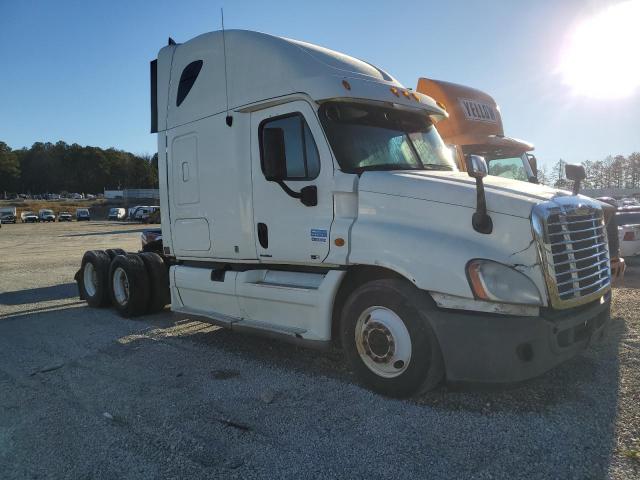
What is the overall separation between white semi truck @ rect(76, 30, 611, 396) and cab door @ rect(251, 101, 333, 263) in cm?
2

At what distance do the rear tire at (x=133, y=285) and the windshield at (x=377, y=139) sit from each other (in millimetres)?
4180

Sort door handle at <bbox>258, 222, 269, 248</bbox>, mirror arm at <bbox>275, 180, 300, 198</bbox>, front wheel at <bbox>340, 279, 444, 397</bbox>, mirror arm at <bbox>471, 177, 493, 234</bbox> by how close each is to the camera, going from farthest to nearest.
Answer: door handle at <bbox>258, 222, 269, 248</bbox>, mirror arm at <bbox>275, 180, 300, 198</bbox>, front wheel at <bbox>340, 279, 444, 397</bbox>, mirror arm at <bbox>471, 177, 493, 234</bbox>

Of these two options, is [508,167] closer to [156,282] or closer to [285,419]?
[156,282]

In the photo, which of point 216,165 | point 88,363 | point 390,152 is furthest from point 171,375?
point 390,152

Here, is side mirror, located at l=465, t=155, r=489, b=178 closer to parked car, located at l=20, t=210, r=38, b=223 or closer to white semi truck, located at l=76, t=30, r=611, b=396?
white semi truck, located at l=76, t=30, r=611, b=396

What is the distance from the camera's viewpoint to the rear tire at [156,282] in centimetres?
752

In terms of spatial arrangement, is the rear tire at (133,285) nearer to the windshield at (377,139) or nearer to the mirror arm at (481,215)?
the windshield at (377,139)

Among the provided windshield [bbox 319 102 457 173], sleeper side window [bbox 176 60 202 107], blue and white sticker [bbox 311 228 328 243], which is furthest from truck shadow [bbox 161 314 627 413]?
sleeper side window [bbox 176 60 202 107]

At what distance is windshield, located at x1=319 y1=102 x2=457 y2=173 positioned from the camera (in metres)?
4.64

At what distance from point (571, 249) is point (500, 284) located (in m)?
0.71

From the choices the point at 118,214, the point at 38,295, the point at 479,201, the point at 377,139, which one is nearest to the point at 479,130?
the point at 377,139

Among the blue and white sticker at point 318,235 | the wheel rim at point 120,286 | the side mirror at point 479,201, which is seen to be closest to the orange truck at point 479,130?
the blue and white sticker at point 318,235

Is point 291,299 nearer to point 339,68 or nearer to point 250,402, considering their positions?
point 250,402

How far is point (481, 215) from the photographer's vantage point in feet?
12.4
